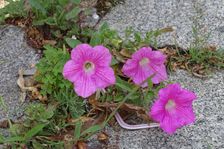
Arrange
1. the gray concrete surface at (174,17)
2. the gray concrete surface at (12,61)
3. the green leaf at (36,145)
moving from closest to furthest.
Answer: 1. the green leaf at (36,145)
2. the gray concrete surface at (12,61)
3. the gray concrete surface at (174,17)

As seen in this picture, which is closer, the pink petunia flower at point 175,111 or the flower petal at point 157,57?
the pink petunia flower at point 175,111

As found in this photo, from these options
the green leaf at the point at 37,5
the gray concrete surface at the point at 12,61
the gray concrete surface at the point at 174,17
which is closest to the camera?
the gray concrete surface at the point at 12,61

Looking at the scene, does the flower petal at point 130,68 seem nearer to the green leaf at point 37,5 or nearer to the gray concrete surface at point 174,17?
the gray concrete surface at point 174,17

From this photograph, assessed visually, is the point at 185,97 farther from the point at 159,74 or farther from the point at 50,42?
the point at 50,42

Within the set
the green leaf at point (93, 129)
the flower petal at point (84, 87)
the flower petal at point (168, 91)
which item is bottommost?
the green leaf at point (93, 129)

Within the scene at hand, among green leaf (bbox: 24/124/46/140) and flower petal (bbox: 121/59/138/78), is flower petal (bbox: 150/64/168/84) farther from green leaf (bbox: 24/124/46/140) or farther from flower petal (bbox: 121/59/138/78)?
green leaf (bbox: 24/124/46/140)

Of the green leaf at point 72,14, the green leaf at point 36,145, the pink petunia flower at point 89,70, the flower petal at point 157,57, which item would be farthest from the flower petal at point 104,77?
the green leaf at point 72,14

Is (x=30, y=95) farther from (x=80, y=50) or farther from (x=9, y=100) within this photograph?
(x=80, y=50)

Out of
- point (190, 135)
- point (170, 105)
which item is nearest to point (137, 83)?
point (170, 105)
